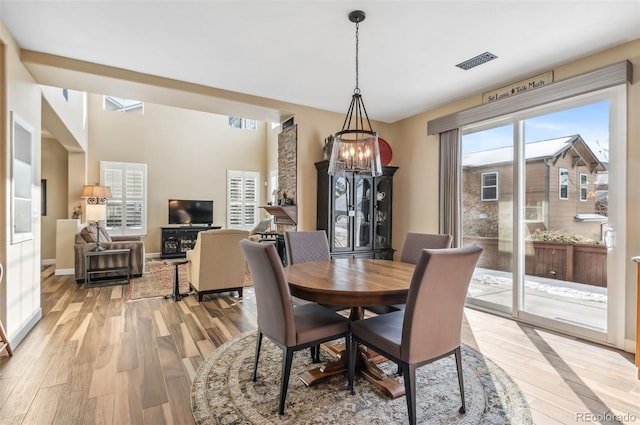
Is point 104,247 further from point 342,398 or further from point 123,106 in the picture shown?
point 342,398

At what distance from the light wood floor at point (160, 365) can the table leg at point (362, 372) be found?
804mm

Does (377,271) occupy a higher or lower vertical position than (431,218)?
lower

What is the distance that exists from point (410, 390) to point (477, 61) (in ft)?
10.1

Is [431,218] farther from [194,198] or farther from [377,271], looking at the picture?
[194,198]

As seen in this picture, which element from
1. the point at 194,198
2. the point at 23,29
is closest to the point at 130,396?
the point at 23,29

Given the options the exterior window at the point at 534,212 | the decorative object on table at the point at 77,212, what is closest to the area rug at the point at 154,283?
the decorative object on table at the point at 77,212

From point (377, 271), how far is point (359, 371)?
29.3 inches

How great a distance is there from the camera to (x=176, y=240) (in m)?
8.16

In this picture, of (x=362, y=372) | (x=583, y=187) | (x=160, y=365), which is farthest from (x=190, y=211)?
(x=583, y=187)

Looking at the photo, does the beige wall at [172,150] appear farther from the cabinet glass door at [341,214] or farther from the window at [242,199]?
the cabinet glass door at [341,214]

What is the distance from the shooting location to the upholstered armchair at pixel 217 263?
4250 millimetres

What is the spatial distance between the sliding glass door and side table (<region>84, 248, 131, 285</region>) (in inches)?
206

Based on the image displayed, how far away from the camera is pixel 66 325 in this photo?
335 centimetres

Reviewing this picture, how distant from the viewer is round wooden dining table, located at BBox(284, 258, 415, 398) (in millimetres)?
1977
